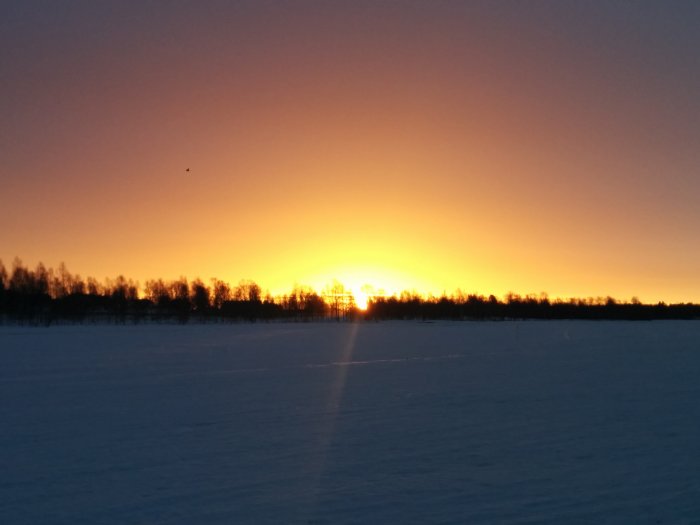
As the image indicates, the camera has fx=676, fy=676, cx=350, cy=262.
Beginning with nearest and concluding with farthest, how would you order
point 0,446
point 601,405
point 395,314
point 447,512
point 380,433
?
point 447,512 < point 0,446 < point 380,433 < point 601,405 < point 395,314

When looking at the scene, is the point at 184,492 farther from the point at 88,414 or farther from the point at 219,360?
the point at 219,360

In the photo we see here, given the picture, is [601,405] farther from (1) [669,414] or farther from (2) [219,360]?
(2) [219,360]

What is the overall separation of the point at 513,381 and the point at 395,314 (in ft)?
452

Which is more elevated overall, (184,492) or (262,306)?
(262,306)

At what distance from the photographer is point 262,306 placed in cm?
14100

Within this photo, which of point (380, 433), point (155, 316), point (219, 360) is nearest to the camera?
point (380, 433)

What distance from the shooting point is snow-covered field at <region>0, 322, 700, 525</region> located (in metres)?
7.07

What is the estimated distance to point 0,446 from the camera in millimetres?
10289

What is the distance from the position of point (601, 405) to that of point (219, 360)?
16.3m

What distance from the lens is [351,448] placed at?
32.9 feet

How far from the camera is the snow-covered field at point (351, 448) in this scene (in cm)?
707

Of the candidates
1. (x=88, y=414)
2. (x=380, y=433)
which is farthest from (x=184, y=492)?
(x=88, y=414)

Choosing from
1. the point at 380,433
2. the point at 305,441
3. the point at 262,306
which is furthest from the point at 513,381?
the point at 262,306

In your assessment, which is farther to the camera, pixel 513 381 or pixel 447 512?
pixel 513 381
